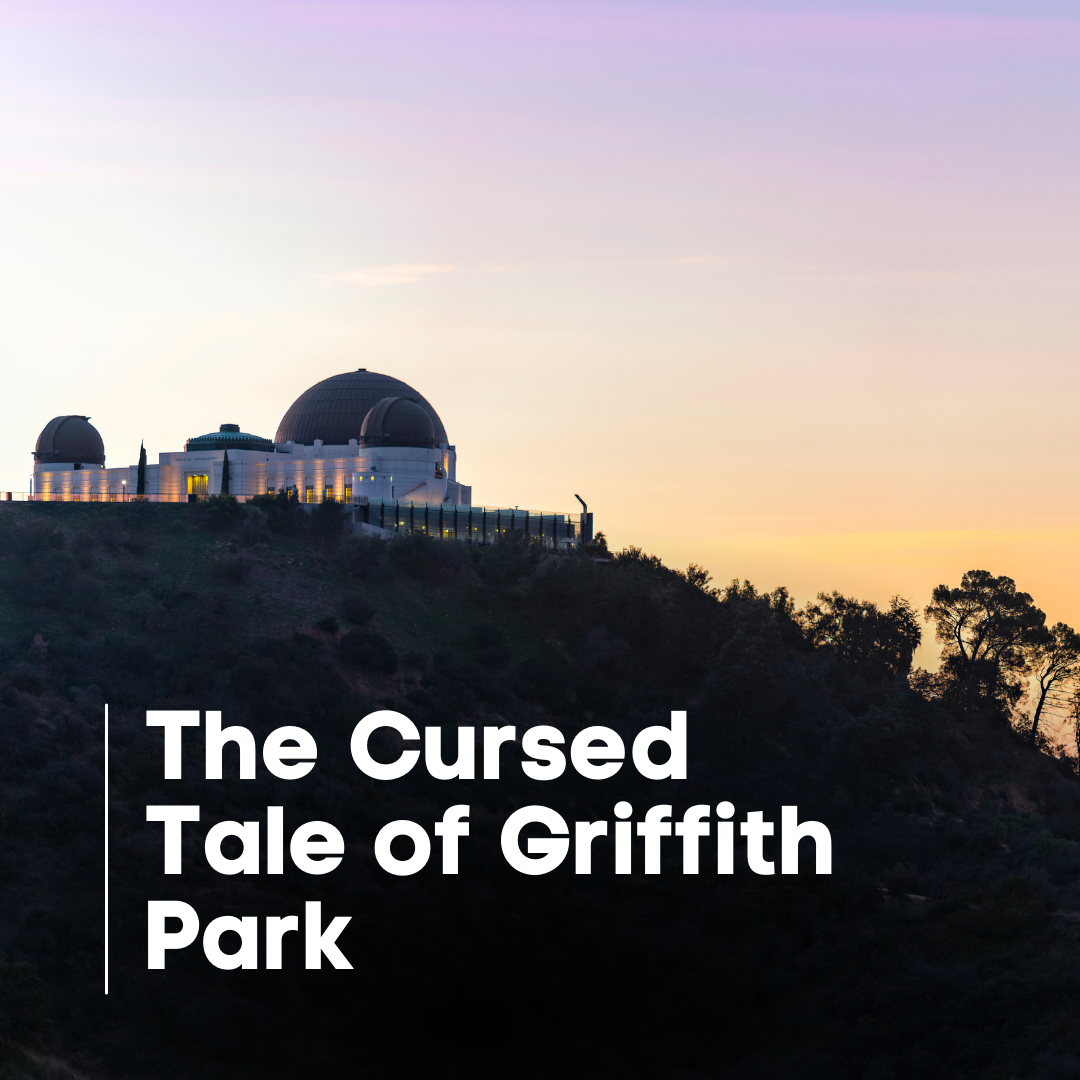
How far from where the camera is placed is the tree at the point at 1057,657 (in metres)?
60.3

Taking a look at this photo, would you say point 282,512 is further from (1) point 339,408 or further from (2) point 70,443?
(2) point 70,443

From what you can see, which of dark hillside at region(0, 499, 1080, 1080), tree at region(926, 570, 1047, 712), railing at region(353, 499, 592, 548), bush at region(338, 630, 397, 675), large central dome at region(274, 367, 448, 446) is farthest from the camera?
large central dome at region(274, 367, 448, 446)

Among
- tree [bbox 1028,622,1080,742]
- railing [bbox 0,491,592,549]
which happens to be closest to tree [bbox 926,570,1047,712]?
tree [bbox 1028,622,1080,742]

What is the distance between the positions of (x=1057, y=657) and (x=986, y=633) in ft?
11.4

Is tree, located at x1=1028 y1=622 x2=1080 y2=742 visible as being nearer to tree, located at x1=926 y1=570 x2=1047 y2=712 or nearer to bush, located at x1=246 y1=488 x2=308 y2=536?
tree, located at x1=926 y1=570 x2=1047 y2=712

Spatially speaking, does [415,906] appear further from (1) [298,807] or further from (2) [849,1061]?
(2) [849,1061]

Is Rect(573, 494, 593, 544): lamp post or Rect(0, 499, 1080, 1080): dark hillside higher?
Rect(573, 494, 593, 544): lamp post

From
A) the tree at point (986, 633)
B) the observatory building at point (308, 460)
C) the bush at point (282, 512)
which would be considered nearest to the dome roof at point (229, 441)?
the observatory building at point (308, 460)

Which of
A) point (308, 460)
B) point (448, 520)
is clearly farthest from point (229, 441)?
point (448, 520)

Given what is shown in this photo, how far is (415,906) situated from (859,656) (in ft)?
120

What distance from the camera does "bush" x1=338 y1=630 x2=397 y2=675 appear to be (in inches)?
2042

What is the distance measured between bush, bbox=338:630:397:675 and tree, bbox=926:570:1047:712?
93.5 feet

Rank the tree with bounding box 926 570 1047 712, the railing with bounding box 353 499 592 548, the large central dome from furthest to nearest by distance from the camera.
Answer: the large central dome, the railing with bounding box 353 499 592 548, the tree with bounding box 926 570 1047 712

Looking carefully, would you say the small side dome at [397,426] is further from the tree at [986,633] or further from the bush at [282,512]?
the tree at [986,633]
